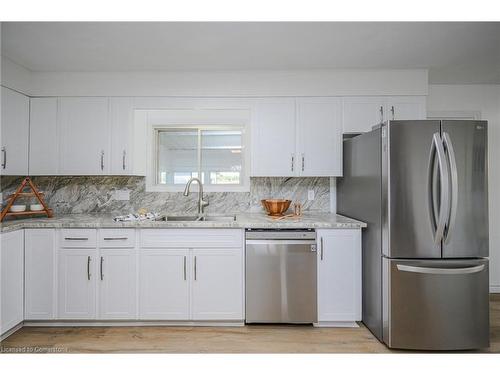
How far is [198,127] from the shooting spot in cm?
346

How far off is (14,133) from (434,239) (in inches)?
149

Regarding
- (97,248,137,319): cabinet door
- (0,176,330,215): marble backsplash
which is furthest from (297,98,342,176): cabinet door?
(97,248,137,319): cabinet door

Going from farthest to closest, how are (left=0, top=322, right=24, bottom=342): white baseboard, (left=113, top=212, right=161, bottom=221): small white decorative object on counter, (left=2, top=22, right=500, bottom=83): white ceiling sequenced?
(left=113, top=212, right=161, bottom=221): small white decorative object on counter, (left=0, top=322, right=24, bottom=342): white baseboard, (left=2, top=22, right=500, bottom=83): white ceiling

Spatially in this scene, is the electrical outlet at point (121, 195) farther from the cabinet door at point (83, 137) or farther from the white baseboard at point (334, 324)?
the white baseboard at point (334, 324)

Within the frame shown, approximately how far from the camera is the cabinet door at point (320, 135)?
122 inches

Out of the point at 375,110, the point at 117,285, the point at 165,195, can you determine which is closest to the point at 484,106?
the point at 375,110

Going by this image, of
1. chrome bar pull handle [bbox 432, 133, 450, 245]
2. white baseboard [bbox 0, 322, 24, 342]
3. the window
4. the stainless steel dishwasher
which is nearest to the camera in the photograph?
chrome bar pull handle [bbox 432, 133, 450, 245]

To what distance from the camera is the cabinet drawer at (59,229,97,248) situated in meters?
2.63

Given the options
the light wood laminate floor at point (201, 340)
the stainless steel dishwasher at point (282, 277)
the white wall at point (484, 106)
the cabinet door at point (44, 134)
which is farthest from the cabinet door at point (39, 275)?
the white wall at point (484, 106)

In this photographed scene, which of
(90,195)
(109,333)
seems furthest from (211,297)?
(90,195)

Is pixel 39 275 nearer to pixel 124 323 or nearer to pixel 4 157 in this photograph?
pixel 124 323

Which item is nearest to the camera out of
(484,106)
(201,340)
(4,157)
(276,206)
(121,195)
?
(201,340)

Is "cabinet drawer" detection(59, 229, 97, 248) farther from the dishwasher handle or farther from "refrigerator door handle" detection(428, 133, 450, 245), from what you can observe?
"refrigerator door handle" detection(428, 133, 450, 245)

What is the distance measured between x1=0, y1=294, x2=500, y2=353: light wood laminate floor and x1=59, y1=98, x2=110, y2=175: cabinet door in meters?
1.52
